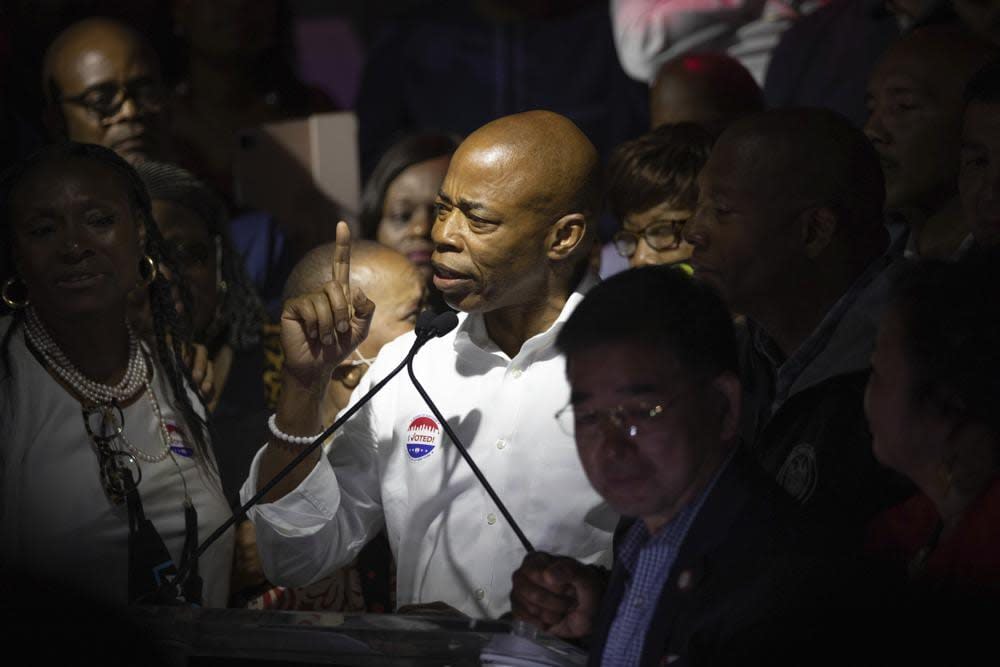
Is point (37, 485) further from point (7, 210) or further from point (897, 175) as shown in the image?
point (897, 175)

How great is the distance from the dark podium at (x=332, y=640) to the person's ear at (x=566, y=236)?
36.5 inches

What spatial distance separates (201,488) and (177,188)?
3.53 feet

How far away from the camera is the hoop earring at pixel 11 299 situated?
9.15 ft

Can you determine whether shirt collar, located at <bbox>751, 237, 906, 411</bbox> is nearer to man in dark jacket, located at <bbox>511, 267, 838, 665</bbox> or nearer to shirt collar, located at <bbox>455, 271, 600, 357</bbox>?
shirt collar, located at <bbox>455, 271, 600, 357</bbox>

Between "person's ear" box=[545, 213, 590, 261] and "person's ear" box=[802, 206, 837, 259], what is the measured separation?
16.0 inches

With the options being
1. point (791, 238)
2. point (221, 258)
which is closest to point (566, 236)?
point (791, 238)

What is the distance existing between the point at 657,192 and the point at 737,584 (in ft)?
5.46

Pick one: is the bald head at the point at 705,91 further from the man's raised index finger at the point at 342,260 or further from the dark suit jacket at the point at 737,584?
the dark suit jacket at the point at 737,584

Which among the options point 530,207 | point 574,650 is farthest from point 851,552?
point 530,207

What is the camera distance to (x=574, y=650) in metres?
1.97

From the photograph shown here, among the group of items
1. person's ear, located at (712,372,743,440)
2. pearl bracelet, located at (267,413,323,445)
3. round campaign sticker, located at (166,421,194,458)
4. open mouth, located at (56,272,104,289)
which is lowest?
round campaign sticker, located at (166,421,194,458)

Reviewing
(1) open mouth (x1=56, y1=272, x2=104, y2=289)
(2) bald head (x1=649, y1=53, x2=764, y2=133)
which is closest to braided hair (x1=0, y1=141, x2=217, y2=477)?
(1) open mouth (x1=56, y1=272, x2=104, y2=289)

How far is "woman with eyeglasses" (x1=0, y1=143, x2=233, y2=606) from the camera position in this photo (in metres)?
2.65

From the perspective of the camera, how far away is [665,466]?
1909 mm
